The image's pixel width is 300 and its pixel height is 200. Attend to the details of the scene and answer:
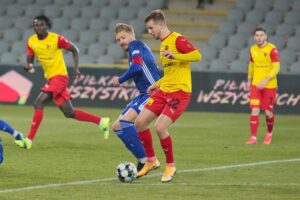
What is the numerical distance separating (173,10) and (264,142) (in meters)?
12.7

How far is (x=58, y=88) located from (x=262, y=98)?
11.7 feet

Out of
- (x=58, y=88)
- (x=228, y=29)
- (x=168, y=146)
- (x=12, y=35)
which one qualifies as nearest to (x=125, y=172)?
(x=168, y=146)

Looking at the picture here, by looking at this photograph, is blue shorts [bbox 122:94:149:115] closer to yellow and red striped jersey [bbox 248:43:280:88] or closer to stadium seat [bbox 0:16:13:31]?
yellow and red striped jersey [bbox 248:43:280:88]

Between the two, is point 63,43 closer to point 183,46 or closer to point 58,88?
point 58,88

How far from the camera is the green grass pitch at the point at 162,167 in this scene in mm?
9453

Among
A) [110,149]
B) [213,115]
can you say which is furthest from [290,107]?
[110,149]

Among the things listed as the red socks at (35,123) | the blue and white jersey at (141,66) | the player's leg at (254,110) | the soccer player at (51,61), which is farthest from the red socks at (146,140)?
the player's leg at (254,110)

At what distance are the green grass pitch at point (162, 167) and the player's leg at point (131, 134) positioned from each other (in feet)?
0.88

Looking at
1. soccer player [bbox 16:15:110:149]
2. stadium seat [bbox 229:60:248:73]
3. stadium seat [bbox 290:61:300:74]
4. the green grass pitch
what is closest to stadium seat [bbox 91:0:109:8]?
stadium seat [bbox 229:60:248:73]

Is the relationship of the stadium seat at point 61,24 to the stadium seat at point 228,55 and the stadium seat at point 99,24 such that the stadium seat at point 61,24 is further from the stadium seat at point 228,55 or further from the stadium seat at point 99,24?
the stadium seat at point 228,55

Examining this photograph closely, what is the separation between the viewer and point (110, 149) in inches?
A: 556

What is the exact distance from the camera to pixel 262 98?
51.6 ft

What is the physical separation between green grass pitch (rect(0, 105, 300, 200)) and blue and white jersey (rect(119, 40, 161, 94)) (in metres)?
1.11

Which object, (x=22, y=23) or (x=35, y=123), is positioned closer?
(x=35, y=123)
